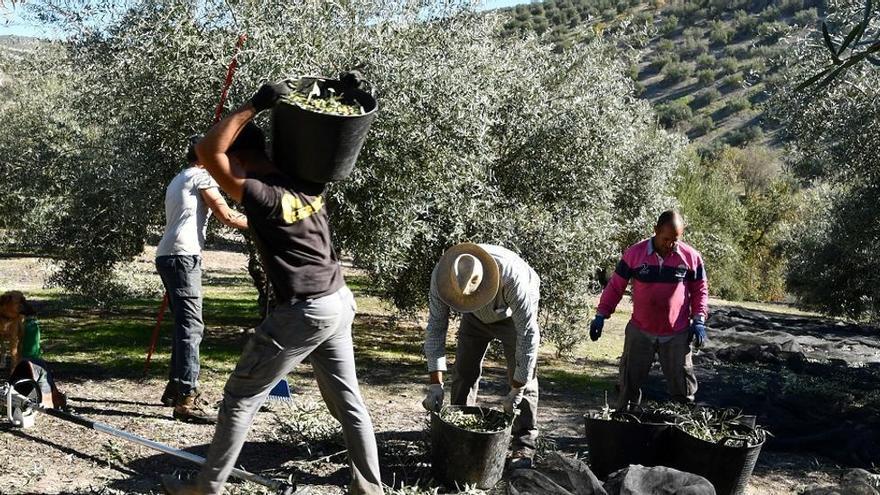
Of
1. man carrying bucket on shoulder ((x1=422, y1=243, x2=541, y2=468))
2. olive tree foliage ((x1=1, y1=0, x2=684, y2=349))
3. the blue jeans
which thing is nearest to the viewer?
man carrying bucket on shoulder ((x1=422, y1=243, x2=541, y2=468))

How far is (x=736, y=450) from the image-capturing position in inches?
198

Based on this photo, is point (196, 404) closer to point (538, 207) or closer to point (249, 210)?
point (249, 210)

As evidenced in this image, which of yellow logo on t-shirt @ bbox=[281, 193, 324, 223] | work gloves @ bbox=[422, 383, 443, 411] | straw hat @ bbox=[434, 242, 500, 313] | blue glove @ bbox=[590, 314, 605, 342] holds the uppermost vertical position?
yellow logo on t-shirt @ bbox=[281, 193, 324, 223]

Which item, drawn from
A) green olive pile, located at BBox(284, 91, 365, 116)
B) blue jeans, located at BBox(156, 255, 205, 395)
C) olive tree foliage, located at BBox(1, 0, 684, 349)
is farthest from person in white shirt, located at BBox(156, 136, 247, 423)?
green olive pile, located at BBox(284, 91, 365, 116)

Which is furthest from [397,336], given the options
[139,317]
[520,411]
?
[520,411]

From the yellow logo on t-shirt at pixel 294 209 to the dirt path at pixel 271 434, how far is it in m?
1.83

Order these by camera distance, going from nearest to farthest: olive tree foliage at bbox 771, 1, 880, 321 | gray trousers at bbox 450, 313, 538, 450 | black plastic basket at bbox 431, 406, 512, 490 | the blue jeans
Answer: black plastic basket at bbox 431, 406, 512, 490 < gray trousers at bbox 450, 313, 538, 450 < the blue jeans < olive tree foliage at bbox 771, 1, 880, 321

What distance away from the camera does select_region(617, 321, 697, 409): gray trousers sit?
6105mm

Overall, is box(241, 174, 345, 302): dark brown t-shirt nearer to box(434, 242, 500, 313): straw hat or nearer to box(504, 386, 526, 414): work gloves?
box(434, 242, 500, 313): straw hat

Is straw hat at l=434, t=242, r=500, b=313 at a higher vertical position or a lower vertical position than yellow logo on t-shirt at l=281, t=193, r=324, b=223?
lower

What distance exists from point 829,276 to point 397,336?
1322 centimetres

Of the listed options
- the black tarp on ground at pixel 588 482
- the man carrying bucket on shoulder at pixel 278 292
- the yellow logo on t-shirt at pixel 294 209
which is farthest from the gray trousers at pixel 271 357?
the black tarp on ground at pixel 588 482

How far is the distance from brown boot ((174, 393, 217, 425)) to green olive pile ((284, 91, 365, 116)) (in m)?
2.94

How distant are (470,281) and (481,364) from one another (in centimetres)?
93
